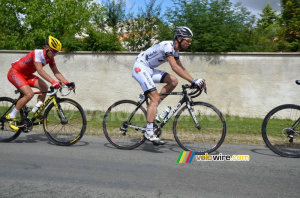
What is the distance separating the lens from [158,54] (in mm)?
5254

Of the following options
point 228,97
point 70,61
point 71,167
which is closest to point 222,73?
point 228,97

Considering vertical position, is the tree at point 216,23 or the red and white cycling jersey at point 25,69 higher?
the tree at point 216,23

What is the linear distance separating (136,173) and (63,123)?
7.05ft

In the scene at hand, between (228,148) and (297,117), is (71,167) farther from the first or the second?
(297,117)

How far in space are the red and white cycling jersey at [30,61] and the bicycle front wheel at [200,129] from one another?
2.62 metres

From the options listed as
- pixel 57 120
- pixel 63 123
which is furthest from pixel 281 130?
pixel 57 120

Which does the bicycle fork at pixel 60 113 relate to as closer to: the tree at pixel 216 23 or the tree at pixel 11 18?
the tree at pixel 216 23

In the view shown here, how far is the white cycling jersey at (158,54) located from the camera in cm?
509

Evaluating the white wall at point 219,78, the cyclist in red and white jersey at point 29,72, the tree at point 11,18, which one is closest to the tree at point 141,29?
the white wall at point 219,78

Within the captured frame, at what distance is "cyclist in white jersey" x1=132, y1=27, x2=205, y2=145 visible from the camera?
16.7ft

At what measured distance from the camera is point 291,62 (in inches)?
355

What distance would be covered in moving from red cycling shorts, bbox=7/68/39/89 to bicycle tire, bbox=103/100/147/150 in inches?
64.0

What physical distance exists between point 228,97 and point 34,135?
5736 millimetres

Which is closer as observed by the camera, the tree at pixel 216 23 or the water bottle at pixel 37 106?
the water bottle at pixel 37 106
